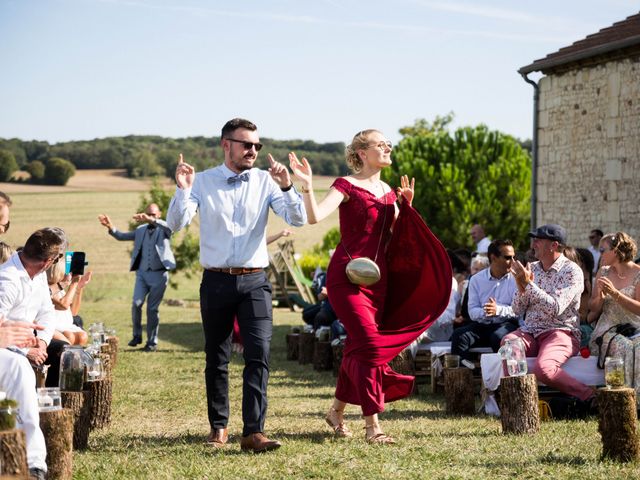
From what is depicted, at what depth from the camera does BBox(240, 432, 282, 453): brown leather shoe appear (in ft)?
23.5

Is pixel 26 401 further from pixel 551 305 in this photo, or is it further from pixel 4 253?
pixel 551 305

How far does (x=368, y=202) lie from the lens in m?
7.99

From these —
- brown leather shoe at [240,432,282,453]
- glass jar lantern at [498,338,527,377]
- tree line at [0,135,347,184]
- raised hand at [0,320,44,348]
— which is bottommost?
brown leather shoe at [240,432,282,453]

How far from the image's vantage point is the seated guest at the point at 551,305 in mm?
9102

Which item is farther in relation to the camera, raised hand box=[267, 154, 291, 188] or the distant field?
the distant field

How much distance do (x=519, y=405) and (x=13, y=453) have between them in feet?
14.0

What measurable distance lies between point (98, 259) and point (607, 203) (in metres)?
37.1

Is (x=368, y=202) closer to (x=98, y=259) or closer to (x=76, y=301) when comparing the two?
(x=76, y=301)

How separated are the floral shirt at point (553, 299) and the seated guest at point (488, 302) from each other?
1.96 feet

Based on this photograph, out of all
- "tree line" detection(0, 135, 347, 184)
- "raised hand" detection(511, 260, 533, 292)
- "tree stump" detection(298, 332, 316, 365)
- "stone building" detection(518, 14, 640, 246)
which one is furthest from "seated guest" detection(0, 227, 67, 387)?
"tree line" detection(0, 135, 347, 184)

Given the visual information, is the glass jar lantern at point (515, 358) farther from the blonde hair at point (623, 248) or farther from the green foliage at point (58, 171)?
the green foliage at point (58, 171)

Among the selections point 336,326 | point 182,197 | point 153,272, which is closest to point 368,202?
point 182,197

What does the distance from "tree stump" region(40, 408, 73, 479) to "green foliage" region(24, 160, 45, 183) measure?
61382mm

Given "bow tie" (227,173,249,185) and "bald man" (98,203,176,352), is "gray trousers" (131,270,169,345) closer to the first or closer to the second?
"bald man" (98,203,176,352)
